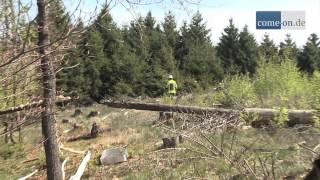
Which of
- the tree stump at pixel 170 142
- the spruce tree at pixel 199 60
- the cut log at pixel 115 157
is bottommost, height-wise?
the cut log at pixel 115 157

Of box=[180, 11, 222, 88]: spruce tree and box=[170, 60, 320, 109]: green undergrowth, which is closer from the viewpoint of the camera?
box=[170, 60, 320, 109]: green undergrowth

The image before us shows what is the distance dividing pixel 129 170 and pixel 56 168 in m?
1.97

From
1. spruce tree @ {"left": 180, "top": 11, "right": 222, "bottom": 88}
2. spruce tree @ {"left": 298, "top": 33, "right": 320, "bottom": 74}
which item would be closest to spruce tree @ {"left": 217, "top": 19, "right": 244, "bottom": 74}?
spruce tree @ {"left": 180, "top": 11, "right": 222, "bottom": 88}

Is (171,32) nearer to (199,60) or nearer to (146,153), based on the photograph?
(199,60)

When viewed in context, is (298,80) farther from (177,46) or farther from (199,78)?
(177,46)

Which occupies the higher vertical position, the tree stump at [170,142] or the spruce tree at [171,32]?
the spruce tree at [171,32]

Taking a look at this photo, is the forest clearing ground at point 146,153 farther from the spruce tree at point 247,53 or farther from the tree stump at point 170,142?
the spruce tree at point 247,53

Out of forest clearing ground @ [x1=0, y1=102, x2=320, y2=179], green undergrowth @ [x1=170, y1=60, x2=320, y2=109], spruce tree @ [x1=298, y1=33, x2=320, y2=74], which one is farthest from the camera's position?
spruce tree @ [x1=298, y1=33, x2=320, y2=74]

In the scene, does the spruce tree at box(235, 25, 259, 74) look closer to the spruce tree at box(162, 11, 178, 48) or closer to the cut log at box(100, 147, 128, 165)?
the spruce tree at box(162, 11, 178, 48)

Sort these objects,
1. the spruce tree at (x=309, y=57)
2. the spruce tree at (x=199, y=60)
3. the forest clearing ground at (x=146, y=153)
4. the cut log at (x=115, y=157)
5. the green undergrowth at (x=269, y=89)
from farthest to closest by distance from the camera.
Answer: the spruce tree at (x=309, y=57)
the spruce tree at (x=199, y=60)
the cut log at (x=115, y=157)
the green undergrowth at (x=269, y=89)
the forest clearing ground at (x=146, y=153)

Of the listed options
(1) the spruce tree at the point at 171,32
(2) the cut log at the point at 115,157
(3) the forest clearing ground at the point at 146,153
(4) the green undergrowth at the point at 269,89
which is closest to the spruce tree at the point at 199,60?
(1) the spruce tree at the point at 171,32

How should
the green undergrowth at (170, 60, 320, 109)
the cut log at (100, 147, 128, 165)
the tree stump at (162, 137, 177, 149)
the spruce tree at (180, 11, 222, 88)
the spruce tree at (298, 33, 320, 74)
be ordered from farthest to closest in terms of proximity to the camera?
the spruce tree at (298, 33, 320, 74) < the spruce tree at (180, 11, 222, 88) < the cut log at (100, 147, 128, 165) < the green undergrowth at (170, 60, 320, 109) < the tree stump at (162, 137, 177, 149)

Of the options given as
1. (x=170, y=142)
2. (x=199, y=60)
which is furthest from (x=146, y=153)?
(x=199, y=60)

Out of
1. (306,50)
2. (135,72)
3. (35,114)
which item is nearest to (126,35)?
(135,72)
